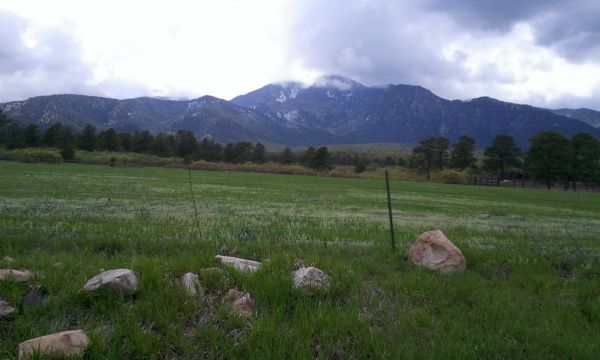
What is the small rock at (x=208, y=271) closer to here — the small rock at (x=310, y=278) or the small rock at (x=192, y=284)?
the small rock at (x=192, y=284)

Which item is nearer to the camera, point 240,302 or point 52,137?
point 240,302

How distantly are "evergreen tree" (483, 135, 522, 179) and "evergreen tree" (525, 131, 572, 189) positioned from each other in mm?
20010

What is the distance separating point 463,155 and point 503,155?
1227cm

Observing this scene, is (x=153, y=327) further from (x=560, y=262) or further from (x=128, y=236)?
(x=560, y=262)

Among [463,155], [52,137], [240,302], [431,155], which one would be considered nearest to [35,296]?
[240,302]

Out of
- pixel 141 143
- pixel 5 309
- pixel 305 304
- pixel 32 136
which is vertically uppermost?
pixel 32 136

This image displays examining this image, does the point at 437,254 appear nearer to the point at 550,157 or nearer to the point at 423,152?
the point at 550,157

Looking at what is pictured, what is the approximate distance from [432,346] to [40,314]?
506 centimetres

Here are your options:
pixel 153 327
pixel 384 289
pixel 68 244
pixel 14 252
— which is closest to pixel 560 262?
pixel 384 289

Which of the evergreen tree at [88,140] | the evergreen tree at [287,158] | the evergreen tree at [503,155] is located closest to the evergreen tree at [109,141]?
the evergreen tree at [88,140]

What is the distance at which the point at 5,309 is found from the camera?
4.52 metres

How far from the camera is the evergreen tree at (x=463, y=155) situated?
124688 millimetres

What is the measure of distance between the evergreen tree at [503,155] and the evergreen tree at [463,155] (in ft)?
18.6

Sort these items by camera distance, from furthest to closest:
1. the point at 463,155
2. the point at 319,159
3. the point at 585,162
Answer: the point at 463,155
the point at 319,159
the point at 585,162
